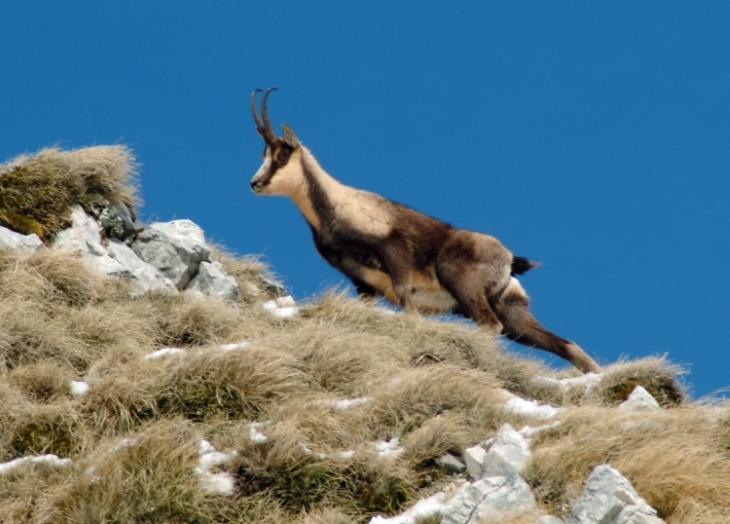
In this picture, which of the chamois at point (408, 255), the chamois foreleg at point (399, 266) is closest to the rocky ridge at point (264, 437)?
the chamois at point (408, 255)

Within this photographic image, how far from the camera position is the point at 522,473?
8062 mm

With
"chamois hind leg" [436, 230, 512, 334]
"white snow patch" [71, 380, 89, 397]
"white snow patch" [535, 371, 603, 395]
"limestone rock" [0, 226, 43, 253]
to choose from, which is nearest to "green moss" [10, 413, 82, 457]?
"white snow patch" [71, 380, 89, 397]

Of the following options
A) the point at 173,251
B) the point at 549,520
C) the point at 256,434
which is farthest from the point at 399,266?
the point at 549,520

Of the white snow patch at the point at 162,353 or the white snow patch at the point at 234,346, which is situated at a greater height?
the white snow patch at the point at 234,346

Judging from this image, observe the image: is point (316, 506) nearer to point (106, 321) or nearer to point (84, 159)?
point (106, 321)

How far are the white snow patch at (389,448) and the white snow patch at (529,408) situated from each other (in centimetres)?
114

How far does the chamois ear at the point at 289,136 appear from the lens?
45.8ft

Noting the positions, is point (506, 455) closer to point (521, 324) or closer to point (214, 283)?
point (521, 324)

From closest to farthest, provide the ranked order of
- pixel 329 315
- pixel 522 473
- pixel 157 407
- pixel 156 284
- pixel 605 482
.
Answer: pixel 605 482
pixel 522 473
pixel 157 407
pixel 329 315
pixel 156 284

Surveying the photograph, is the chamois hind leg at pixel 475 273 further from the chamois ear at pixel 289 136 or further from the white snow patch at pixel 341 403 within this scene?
the white snow patch at pixel 341 403

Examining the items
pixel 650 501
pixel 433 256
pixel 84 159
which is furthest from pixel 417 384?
pixel 84 159

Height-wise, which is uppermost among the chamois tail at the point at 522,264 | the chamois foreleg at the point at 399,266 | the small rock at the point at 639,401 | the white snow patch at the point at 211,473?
the chamois tail at the point at 522,264

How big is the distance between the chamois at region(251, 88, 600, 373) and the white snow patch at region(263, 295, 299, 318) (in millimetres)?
656

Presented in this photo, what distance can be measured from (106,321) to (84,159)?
3655mm
